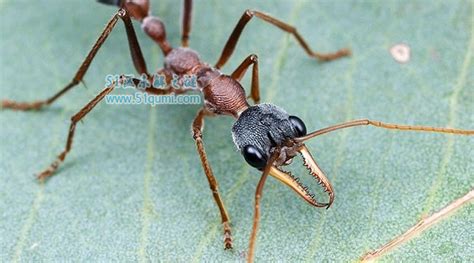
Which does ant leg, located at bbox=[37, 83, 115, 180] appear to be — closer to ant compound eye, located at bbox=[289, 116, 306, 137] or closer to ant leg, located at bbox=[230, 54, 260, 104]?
ant leg, located at bbox=[230, 54, 260, 104]

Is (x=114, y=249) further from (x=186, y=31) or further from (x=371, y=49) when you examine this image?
(x=371, y=49)

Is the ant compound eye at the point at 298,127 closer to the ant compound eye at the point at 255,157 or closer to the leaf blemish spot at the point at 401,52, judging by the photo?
the ant compound eye at the point at 255,157

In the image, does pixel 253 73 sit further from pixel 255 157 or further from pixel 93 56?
pixel 93 56

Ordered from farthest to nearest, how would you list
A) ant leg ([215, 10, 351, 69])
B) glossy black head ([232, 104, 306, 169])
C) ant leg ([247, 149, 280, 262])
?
ant leg ([215, 10, 351, 69]), glossy black head ([232, 104, 306, 169]), ant leg ([247, 149, 280, 262])

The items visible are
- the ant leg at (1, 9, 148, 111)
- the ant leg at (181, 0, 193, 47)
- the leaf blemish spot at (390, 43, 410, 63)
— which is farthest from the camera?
the ant leg at (181, 0, 193, 47)

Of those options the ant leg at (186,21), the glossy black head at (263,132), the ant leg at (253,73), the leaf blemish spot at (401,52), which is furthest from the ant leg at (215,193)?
the leaf blemish spot at (401,52)

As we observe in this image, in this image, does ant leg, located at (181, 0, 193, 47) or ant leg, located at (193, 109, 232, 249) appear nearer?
ant leg, located at (193, 109, 232, 249)

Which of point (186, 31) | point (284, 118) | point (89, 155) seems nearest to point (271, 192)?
point (284, 118)

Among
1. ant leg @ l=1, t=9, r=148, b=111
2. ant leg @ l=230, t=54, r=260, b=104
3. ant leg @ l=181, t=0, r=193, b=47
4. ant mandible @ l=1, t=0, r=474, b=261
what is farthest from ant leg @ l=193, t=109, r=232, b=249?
ant leg @ l=181, t=0, r=193, b=47
